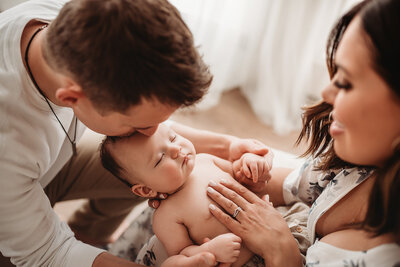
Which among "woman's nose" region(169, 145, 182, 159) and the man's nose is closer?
the man's nose

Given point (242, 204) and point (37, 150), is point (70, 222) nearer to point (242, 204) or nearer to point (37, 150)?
point (37, 150)

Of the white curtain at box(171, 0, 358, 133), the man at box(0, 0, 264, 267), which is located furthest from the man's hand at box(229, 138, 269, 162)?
the white curtain at box(171, 0, 358, 133)

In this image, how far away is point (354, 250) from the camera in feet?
2.99

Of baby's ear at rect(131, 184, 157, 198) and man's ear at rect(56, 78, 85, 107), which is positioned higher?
man's ear at rect(56, 78, 85, 107)

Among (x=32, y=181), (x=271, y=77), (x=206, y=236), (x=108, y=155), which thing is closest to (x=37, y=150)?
(x=32, y=181)

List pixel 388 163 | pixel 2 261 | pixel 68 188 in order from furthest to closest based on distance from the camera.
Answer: pixel 68 188 → pixel 2 261 → pixel 388 163

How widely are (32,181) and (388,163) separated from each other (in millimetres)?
1008

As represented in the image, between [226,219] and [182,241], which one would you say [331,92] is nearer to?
[226,219]

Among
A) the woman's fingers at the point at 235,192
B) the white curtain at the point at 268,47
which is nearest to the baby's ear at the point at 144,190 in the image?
the woman's fingers at the point at 235,192

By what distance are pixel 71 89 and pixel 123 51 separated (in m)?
0.18

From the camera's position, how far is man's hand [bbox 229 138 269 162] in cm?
133

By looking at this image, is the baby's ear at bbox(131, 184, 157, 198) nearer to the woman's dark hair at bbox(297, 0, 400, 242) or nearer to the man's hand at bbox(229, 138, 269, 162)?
the man's hand at bbox(229, 138, 269, 162)

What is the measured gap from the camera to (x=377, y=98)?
77 cm

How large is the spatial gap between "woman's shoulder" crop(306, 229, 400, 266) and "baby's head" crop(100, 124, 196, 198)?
48 centimetres
